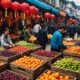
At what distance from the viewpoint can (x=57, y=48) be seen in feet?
27.3

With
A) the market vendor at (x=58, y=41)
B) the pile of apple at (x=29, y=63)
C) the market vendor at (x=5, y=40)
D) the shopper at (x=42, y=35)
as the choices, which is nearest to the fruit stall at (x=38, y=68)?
the pile of apple at (x=29, y=63)

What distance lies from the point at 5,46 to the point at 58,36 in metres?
2.68

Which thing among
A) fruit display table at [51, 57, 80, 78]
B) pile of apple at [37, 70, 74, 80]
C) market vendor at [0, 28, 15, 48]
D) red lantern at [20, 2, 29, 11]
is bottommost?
pile of apple at [37, 70, 74, 80]

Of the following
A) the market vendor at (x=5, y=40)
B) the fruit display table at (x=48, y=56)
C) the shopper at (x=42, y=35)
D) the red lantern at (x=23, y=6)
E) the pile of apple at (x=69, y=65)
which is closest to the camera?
the pile of apple at (x=69, y=65)

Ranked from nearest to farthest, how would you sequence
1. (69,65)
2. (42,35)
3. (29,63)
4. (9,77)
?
(9,77) → (69,65) → (29,63) → (42,35)

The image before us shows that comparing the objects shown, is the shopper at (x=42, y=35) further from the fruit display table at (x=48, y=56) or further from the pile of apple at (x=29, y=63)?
the pile of apple at (x=29, y=63)

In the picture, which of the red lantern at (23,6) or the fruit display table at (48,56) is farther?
the red lantern at (23,6)

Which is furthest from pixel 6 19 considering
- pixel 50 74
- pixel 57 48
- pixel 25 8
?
pixel 50 74

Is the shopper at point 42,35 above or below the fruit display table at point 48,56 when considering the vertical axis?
above

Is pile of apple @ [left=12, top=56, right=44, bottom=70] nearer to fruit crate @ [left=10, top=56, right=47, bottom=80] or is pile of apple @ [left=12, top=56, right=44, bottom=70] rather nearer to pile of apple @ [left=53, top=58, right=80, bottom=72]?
fruit crate @ [left=10, top=56, right=47, bottom=80]

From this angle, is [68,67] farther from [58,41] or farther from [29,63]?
[58,41]

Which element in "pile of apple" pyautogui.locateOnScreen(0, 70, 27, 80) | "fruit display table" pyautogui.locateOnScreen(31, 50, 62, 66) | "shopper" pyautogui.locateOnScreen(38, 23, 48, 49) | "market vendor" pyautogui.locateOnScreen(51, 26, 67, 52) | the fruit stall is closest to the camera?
"pile of apple" pyautogui.locateOnScreen(0, 70, 27, 80)

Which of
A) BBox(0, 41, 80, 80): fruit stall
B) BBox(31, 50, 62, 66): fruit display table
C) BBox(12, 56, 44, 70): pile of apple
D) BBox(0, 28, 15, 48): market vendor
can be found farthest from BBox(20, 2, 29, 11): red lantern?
BBox(12, 56, 44, 70): pile of apple

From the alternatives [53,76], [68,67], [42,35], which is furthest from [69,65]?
[42,35]
